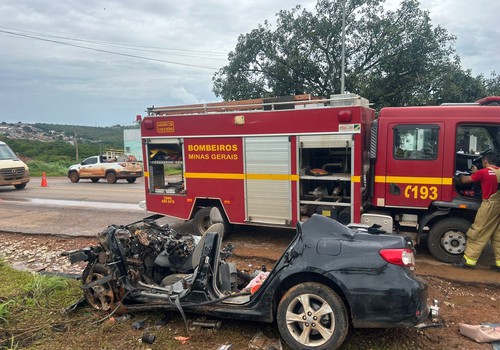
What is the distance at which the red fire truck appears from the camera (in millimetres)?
6352

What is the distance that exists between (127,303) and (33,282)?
1.86 m

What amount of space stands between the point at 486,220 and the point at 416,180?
117 centimetres

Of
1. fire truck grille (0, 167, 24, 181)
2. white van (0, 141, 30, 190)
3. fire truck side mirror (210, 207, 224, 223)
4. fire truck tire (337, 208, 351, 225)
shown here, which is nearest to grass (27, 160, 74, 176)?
white van (0, 141, 30, 190)

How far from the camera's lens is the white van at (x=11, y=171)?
56.8ft

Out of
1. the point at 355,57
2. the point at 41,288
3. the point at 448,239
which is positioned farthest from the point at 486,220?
the point at 355,57

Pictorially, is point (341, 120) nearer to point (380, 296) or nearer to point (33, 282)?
point (380, 296)

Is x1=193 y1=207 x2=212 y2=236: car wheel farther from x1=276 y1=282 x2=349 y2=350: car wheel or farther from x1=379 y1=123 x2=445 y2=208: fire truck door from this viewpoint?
x1=276 y1=282 x2=349 y2=350: car wheel

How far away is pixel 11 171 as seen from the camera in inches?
691

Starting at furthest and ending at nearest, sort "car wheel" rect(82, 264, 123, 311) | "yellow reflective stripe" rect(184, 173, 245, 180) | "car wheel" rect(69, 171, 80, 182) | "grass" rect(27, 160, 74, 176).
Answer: "grass" rect(27, 160, 74, 176) < "car wheel" rect(69, 171, 80, 182) < "yellow reflective stripe" rect(184, 173, 245, 180) < "car wheel" rect(82, 264, 123, 311)

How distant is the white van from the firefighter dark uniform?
18263 millimetres

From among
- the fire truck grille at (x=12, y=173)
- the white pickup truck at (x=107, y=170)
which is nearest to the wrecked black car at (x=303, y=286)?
the fire truck grille at (x=12, y=173)

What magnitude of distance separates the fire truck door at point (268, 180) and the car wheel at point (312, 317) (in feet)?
12.2

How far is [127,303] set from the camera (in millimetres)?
4379

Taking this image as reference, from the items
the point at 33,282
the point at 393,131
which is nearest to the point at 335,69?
the point at 393,131
